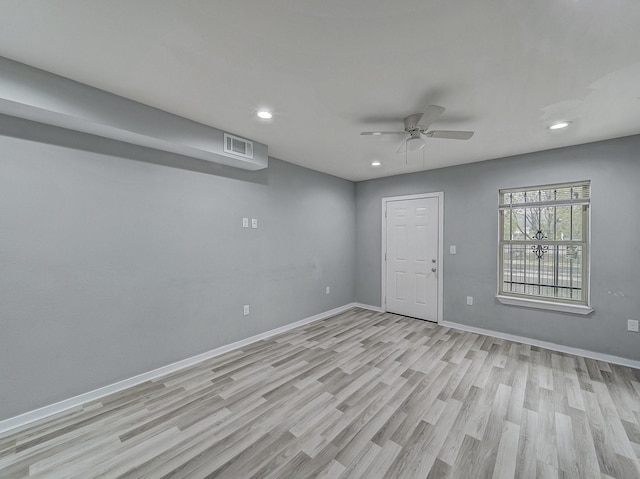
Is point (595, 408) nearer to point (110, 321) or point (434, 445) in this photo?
point (434, 445)

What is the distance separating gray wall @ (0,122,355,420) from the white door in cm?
214

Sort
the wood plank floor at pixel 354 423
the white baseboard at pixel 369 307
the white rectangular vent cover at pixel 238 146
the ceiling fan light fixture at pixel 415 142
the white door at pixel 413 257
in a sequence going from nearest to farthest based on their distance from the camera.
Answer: the wood plank floor at pixel 354 423, the ceiling fan light fixture at pixel 415 142, the white rectangular vent cover at pixel 238 146, the white door at pixel 413 257, the white baseboard at pixel 369 307

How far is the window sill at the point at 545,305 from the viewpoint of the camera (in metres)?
3.13

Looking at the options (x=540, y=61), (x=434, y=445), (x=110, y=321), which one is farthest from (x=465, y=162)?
(x=110, y=321)

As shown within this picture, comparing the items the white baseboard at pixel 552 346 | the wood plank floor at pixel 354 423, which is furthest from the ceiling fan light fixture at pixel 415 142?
the white baseboard at pixel 552 346

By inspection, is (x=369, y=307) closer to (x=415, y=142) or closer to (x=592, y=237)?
(x=592, y=237)

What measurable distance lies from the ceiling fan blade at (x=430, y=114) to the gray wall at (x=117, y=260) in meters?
2.17

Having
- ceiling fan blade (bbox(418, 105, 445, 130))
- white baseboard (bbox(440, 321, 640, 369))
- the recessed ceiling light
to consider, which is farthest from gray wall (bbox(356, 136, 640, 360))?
ceiling fan blade (bbox(418, 105, 445, 130))

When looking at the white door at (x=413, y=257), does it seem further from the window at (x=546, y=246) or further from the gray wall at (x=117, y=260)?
the gray wall at (x=117, y=260)

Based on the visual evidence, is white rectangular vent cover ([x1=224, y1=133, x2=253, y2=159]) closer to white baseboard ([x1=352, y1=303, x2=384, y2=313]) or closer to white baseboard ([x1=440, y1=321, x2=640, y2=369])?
white baseboard ([x1=352, y1=303, x2=384, y2=313])

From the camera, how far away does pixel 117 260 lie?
236 cm

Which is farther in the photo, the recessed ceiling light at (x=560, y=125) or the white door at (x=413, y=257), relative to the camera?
the white door at (x=413, y=257)

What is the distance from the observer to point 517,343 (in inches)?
137

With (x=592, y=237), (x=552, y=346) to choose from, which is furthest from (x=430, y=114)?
(x=552, y=346)
